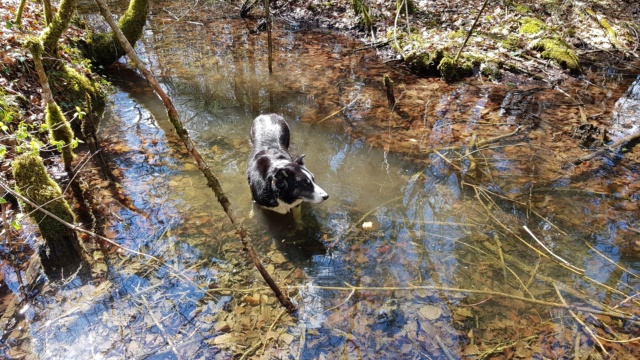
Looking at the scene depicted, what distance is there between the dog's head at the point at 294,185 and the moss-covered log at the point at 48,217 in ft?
8.58

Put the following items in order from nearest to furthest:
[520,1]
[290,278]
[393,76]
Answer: [290,278] → [393,76] → [520,1]

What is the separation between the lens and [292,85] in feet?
31.9

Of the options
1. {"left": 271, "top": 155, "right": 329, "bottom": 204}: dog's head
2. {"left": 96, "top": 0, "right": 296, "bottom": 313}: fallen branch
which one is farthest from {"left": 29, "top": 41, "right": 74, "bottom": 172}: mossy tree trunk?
{"left": 271, "top": 155, "right": 329, "bottom": 204}: dog's head

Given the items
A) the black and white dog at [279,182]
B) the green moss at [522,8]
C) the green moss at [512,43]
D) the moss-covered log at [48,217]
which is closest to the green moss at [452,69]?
the green moss at [512,43]

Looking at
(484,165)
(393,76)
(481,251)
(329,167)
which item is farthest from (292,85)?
(481,251)

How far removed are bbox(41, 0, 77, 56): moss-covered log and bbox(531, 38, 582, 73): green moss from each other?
38.0 ft

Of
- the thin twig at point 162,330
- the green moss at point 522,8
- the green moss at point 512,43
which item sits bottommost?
the thin twig at point 162,330

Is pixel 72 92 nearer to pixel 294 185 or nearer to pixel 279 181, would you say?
pixel 279 181

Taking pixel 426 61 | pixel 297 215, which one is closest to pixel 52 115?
pixel 297 215

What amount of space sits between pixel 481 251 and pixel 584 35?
10939 millimetres

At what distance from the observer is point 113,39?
10250mm

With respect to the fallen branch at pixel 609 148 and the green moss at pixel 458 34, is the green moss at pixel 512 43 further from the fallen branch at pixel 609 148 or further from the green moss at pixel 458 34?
the fallen branch at pixel 609 148

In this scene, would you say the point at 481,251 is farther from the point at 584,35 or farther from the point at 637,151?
the point at 584,35

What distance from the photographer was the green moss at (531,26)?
11.3m
